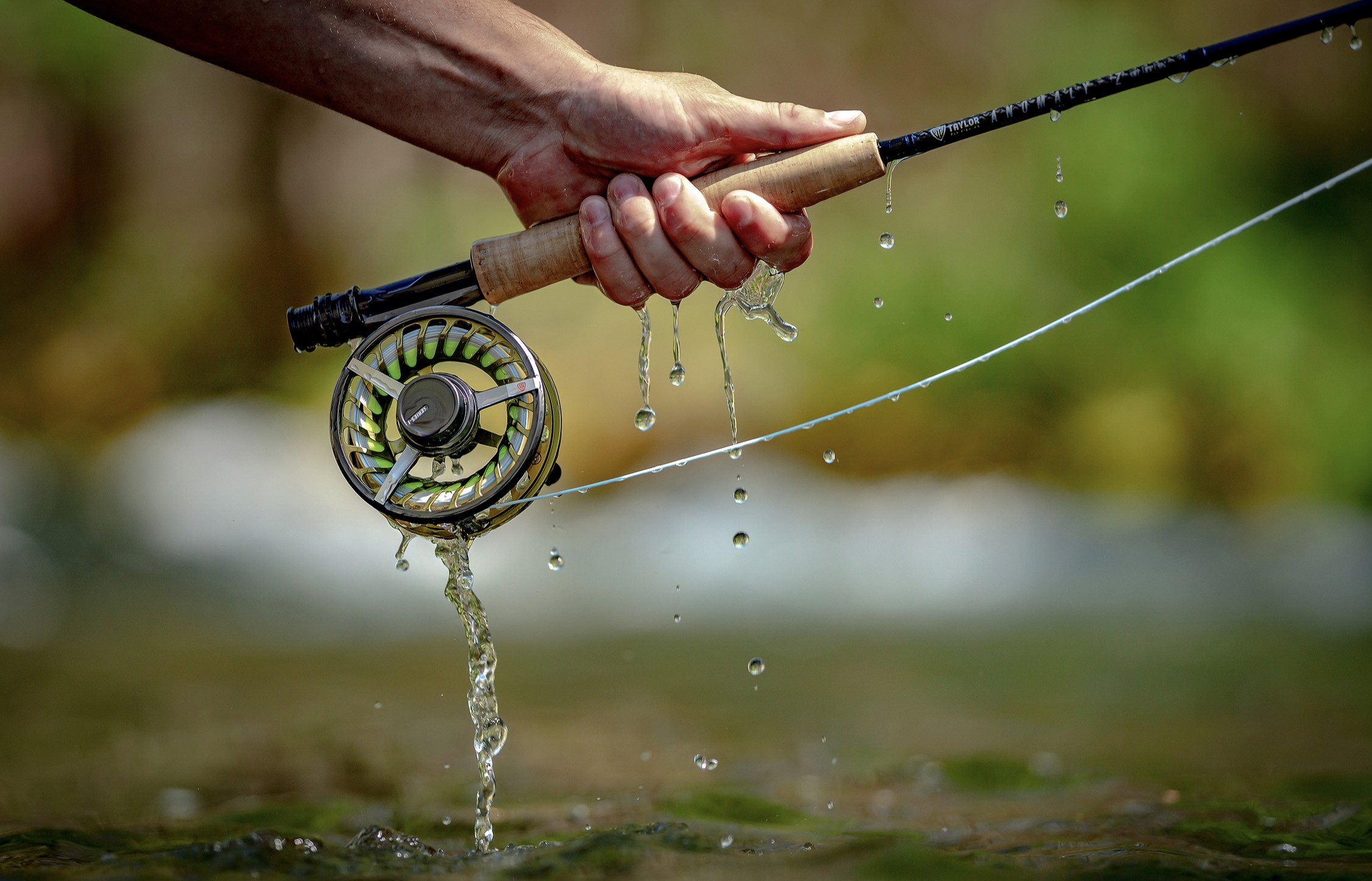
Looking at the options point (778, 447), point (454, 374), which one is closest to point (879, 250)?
point (778, 447)

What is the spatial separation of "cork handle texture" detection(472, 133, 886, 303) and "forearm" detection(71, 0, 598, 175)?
241mm

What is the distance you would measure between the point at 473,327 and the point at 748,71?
3478mm

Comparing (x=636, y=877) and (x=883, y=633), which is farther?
(x=883, y=633)

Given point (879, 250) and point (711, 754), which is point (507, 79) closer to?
point (711, 754)

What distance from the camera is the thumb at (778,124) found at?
1570mm

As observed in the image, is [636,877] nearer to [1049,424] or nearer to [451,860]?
[451,860]

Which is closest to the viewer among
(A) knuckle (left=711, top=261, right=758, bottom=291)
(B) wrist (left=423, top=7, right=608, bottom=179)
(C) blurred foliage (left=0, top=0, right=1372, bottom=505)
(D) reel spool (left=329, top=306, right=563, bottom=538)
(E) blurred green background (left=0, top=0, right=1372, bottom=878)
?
(D) reel spool (left=329, top=306, right=563, bottom=538)

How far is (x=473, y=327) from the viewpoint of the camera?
1548 mm

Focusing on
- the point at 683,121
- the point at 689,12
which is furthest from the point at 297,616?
the point at 689,12

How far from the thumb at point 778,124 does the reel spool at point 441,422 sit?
0.44 metres

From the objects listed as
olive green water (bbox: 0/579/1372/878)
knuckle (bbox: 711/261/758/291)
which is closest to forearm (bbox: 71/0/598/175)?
knuckle (bbox: 711/261/758/291)

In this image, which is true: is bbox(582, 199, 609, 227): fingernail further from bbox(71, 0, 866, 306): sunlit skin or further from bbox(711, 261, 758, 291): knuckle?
bbox(711, 261, 758, 291): knuckle

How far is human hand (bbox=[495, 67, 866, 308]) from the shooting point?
1.56 m

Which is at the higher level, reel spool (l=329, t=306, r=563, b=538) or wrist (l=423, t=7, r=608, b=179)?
wrist (l=423, t=7, r=608, b=179)
